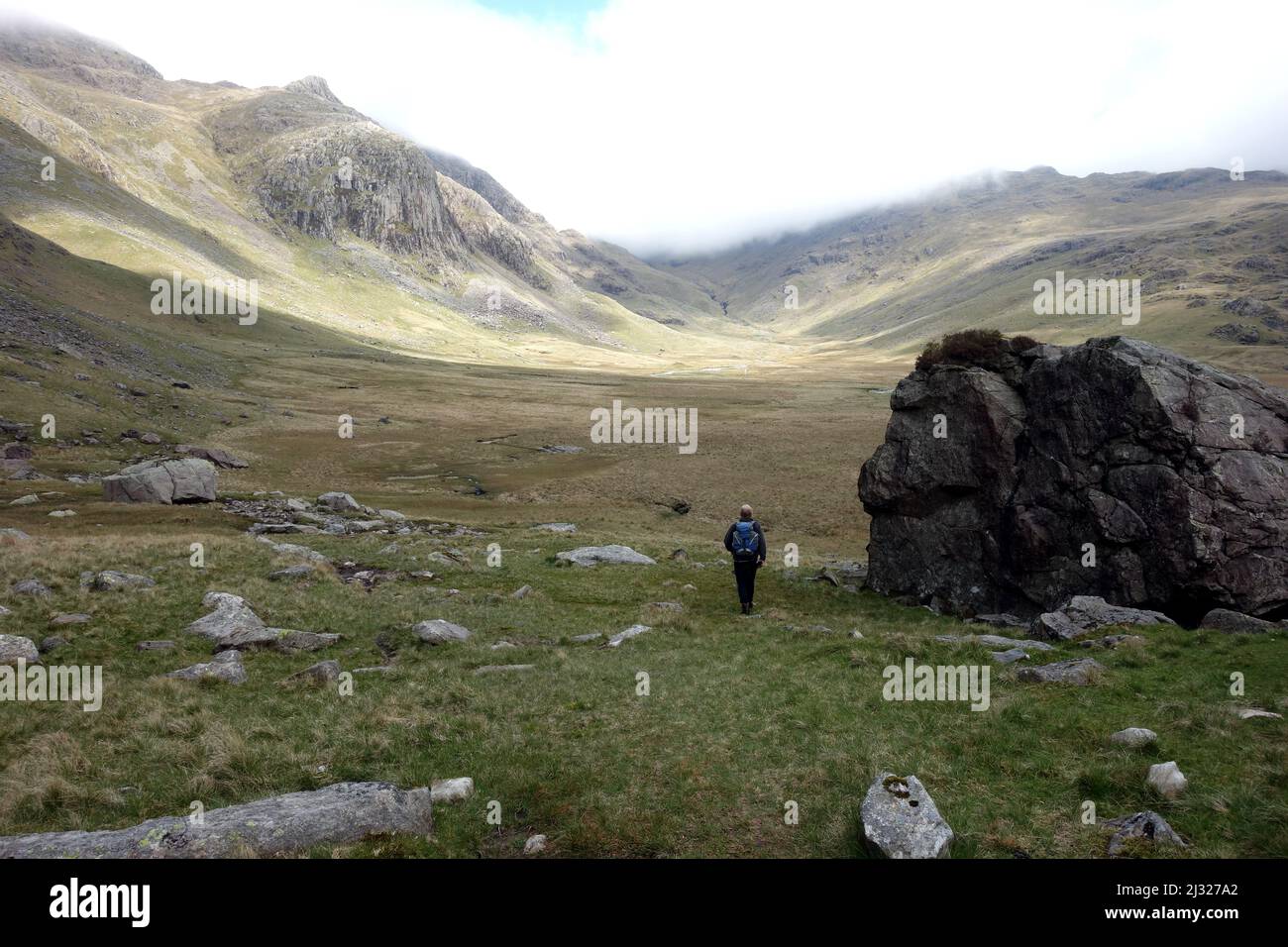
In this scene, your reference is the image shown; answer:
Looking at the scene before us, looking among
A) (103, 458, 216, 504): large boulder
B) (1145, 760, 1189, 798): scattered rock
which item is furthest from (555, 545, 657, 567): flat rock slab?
(1145, 760, 1189, 798): scattered rock

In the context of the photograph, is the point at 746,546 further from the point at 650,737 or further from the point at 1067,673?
the point at 650,737

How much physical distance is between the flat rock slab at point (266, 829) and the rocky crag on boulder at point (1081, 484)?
77.8ft

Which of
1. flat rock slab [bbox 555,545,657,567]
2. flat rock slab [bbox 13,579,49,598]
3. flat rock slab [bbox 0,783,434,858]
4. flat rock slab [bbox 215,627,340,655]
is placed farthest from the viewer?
flat rock slab [bbox 555,545,657,567]

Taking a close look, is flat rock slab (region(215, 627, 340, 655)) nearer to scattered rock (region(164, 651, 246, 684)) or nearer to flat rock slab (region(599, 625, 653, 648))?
scattered rock (region(164, 651, 246, 684))

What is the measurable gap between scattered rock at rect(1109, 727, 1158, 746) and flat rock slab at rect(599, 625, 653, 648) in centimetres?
1293

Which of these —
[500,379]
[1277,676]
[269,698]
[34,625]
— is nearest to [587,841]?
[269,698]

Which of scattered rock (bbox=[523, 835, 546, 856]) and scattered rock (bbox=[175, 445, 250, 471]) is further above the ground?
scattered rock (bbox=[175, 445, 250, 471])

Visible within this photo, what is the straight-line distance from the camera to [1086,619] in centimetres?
2053

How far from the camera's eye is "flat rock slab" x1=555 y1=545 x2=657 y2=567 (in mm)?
33281

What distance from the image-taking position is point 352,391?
117438 millimetres

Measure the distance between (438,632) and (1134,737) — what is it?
17434mm

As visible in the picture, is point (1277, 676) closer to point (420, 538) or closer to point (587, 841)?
point (587, 841)

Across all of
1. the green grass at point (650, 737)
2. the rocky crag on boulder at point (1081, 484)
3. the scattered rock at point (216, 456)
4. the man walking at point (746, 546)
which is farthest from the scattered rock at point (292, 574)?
the scattered rock at point (216, 456)
